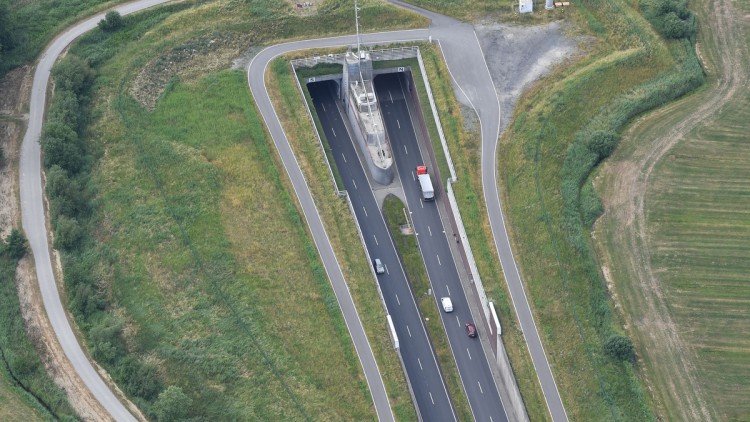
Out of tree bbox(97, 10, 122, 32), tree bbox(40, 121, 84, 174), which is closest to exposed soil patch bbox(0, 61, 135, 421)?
tree bbox(40, 121, 84, 174)

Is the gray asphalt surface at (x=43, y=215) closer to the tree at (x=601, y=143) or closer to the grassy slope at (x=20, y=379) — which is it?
the grassy slope at (x=20, y=379)

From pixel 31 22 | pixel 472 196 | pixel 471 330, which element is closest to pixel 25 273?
pixel 31 22

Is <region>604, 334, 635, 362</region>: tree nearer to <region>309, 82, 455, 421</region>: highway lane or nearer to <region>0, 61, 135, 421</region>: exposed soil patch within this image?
<region>309, 82, 455, 421</region>: highway lane

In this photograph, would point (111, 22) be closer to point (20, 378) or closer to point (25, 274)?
point (25, 274)

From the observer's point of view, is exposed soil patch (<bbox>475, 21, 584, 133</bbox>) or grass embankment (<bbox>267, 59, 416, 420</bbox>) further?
exposed soil patch (<bbox>475, 21, 584, 133</bbox>)

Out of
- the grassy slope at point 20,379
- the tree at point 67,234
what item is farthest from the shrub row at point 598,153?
the tree at point 67,234
